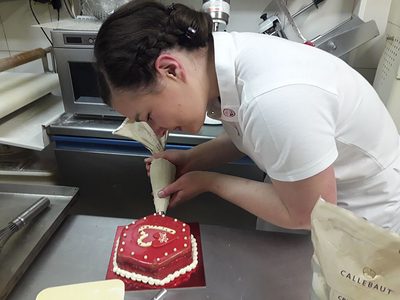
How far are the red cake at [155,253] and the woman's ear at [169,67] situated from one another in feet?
1.03

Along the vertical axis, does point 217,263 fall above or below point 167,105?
below

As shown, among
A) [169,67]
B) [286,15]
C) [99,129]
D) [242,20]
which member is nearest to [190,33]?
[169,67]

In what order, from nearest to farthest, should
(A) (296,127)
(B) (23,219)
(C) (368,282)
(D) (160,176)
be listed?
(C) (368,282) < (A) (296,127) < (B) (23,219) < (D) (160,176)

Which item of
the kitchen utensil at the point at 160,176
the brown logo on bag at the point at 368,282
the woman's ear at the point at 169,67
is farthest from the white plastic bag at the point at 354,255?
the kitchen utensil at the point at 160,176

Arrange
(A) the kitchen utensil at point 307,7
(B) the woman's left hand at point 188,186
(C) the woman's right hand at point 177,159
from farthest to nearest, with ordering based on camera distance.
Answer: (A) the kitchen utensil at point 307,7 → (C) the woman's right hand at point 177,159 → (B) the woman's left hand at point 188,186

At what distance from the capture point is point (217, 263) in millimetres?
720

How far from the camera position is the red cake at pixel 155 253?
0.68 m

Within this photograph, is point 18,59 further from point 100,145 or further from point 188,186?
point 188,186

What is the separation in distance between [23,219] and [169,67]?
454 mm

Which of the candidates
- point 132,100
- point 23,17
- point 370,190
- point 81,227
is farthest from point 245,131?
point 23,17

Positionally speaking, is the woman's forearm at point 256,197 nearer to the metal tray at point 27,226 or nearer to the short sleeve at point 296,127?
the short sleeve at point 296,127

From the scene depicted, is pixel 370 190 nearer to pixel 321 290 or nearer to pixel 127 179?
pixel 321 290

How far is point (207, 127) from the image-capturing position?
1.29 meters

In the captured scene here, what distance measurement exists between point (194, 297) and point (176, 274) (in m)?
0.06
